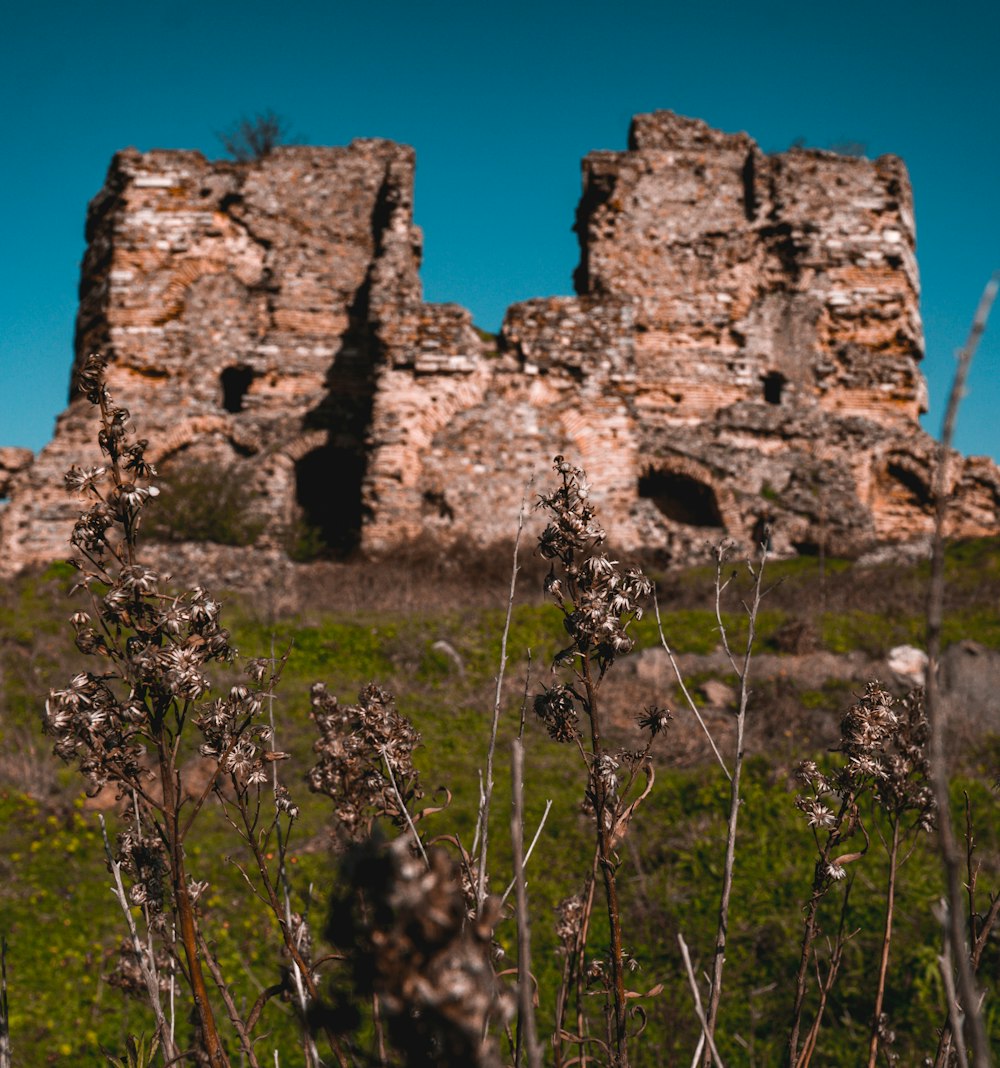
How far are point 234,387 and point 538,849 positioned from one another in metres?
12.3

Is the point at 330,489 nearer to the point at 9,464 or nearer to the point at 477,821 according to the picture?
the point at 9,464

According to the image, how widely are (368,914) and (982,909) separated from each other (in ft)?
15.0

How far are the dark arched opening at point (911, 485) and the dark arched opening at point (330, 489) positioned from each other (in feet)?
28.1

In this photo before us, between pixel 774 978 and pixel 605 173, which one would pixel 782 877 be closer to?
pixel 774 978

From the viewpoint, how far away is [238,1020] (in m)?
1.51

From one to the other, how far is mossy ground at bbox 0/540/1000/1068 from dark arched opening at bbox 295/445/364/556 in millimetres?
6127

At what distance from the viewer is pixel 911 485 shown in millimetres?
15797

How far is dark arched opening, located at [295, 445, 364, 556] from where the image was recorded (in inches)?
604

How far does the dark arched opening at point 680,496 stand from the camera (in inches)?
580

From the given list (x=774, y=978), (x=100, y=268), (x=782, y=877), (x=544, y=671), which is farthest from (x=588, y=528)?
(x=100, y=268)

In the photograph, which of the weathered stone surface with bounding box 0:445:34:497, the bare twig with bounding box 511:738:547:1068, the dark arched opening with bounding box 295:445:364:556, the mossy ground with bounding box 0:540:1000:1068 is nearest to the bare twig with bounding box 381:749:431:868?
the bare twig with bounding box 511:738:547:1068

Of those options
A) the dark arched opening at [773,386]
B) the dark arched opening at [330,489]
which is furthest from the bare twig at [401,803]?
the dark arched opening at [773,386]

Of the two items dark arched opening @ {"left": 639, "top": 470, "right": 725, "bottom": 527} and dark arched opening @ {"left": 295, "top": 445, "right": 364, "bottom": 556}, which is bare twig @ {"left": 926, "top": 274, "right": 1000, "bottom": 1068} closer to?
dark arched opening @ {"left": 639, "top": 470, "right": 725, "bottom": 527}

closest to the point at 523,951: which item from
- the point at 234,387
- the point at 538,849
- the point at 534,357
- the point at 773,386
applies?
the point at 538,849
